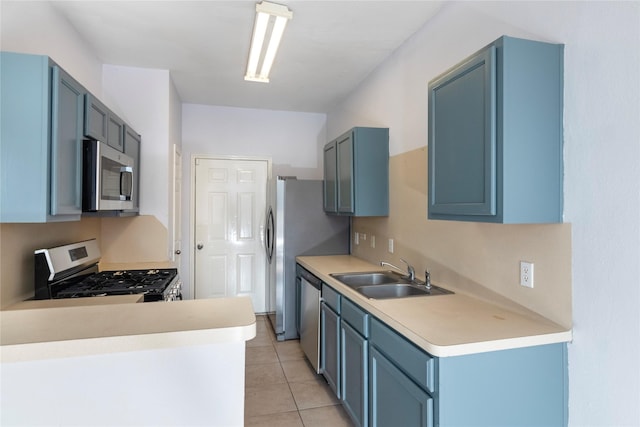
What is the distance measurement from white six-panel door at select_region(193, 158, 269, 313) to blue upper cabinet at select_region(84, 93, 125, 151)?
1.80 meters

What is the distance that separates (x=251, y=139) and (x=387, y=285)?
9.84ft

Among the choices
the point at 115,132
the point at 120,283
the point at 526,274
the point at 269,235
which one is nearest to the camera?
the point at 526,274

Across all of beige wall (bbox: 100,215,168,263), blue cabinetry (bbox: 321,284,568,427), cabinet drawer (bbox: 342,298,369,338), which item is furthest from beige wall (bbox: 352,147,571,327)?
beige wall (bbox: 100,215,168,263)

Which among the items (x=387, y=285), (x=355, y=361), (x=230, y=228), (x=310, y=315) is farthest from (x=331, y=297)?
(x=230, y=228)

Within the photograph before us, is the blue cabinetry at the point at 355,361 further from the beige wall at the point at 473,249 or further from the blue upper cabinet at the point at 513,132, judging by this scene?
the blue upper cabinet at the point at 513,132

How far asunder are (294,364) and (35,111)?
271 centimetres

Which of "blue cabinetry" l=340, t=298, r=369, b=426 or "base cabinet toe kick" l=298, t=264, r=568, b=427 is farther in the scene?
"blue cabinetry" l=340, t=298, r=369, b=426

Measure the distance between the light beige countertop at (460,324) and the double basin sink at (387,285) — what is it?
199 mm

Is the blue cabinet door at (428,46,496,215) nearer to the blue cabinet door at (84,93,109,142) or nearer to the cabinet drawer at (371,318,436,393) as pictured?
the cabinet drawer at (371,318,436,393)

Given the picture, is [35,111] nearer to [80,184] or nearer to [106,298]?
[80,184]

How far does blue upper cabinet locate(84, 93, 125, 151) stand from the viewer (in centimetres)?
207

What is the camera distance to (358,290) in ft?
7.83

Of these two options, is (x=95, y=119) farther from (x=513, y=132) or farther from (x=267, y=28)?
(x=513, y=132)

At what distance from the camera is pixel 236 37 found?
9.00ft
